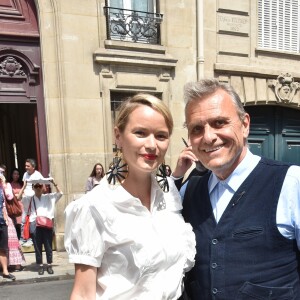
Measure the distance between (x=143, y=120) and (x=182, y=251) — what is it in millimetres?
635

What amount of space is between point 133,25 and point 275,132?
488 centimetres

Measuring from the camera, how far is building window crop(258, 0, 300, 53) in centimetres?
848

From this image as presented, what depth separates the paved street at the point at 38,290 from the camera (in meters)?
4.42

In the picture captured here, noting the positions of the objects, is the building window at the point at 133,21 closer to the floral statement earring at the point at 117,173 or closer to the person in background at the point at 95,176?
the person in background at the point at 95,176

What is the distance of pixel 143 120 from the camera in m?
1.45

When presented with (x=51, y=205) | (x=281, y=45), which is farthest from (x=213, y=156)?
(x=281, y=45)

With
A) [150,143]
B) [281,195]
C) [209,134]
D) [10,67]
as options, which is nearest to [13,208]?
[10,67]

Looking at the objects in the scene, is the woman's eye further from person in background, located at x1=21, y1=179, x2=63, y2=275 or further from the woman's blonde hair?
person in background, located at x1=21, y1=179, x2=63, y2=275

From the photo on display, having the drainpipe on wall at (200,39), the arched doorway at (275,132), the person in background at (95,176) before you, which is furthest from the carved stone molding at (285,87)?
the person in background at (95,176)

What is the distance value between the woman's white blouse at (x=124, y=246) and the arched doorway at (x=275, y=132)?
7671 mm

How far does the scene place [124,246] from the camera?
1.37 meters

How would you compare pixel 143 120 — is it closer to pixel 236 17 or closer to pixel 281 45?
pixel 236 17

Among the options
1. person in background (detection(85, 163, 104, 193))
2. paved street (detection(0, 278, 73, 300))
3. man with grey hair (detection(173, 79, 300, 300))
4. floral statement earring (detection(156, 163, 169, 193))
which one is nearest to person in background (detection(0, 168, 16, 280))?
paved street (detection(0, 278, 73, 300))

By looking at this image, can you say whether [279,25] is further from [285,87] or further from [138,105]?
[138,105]
